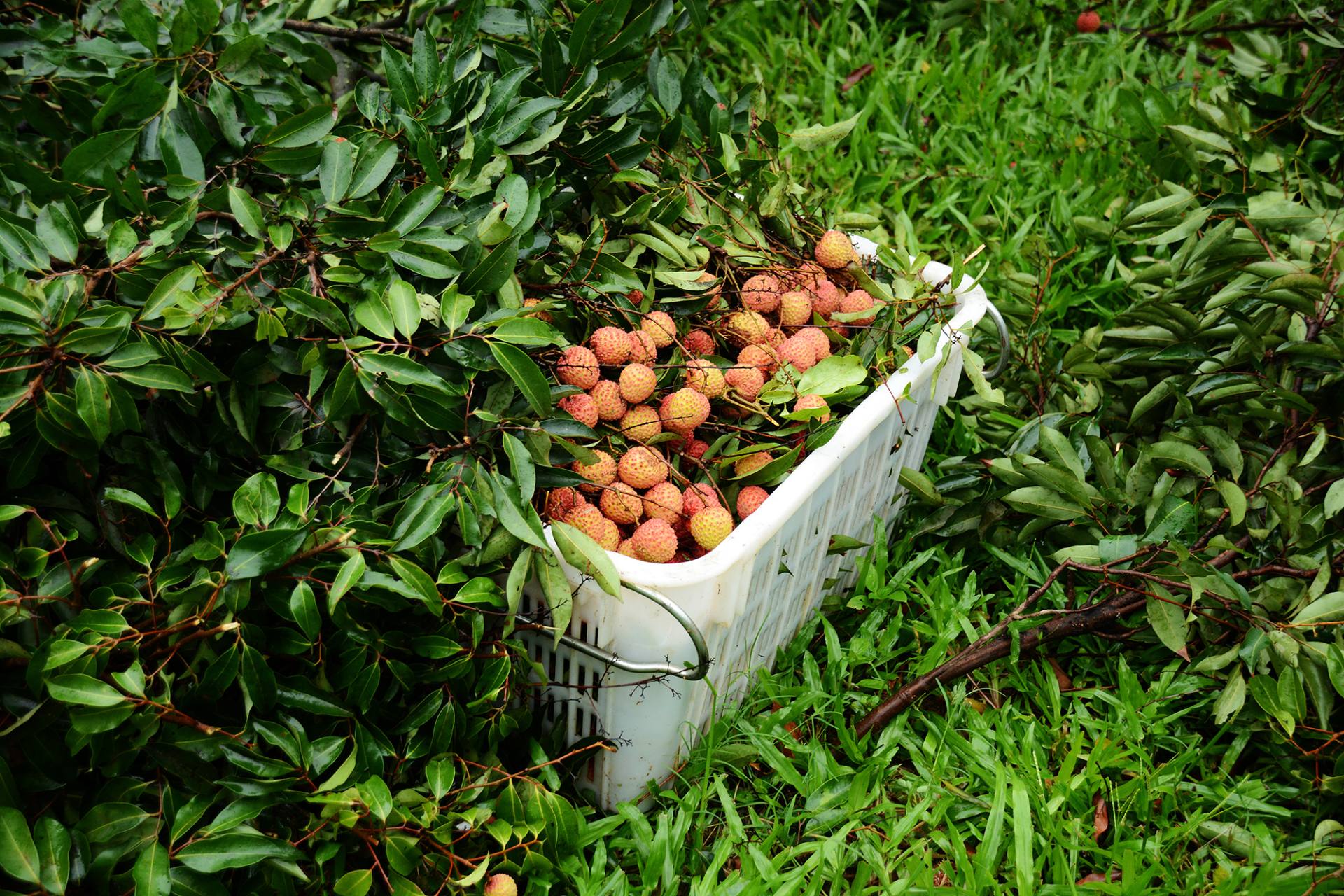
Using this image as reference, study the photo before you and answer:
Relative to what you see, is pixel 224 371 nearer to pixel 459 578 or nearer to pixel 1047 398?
pixel 459 578

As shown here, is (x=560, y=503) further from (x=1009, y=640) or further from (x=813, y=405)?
(x=1009, y=640)

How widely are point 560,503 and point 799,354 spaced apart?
1.44 feet

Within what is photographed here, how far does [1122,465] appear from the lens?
1782 mm

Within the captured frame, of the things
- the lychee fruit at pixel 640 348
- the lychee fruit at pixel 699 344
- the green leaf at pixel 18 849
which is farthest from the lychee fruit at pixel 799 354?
the green leaf at pixel 18 849

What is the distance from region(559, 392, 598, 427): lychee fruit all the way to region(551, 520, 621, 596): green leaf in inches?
7.7

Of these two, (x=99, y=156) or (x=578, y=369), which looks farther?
(x=578, y=369)

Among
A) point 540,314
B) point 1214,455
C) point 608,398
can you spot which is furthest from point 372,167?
point 1214,455

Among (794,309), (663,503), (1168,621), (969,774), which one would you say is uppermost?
(794,309)

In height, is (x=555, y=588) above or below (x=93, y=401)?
below

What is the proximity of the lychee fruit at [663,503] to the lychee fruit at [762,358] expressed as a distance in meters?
0.25

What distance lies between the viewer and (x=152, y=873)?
105cm

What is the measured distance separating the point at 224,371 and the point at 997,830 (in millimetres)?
1133

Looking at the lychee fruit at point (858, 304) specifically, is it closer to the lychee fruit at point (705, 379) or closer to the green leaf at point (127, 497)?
the lychee fruit at point (705, 379)

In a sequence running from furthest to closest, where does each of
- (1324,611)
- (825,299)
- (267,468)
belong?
(825,299)
(1324,611)
(267,468)
